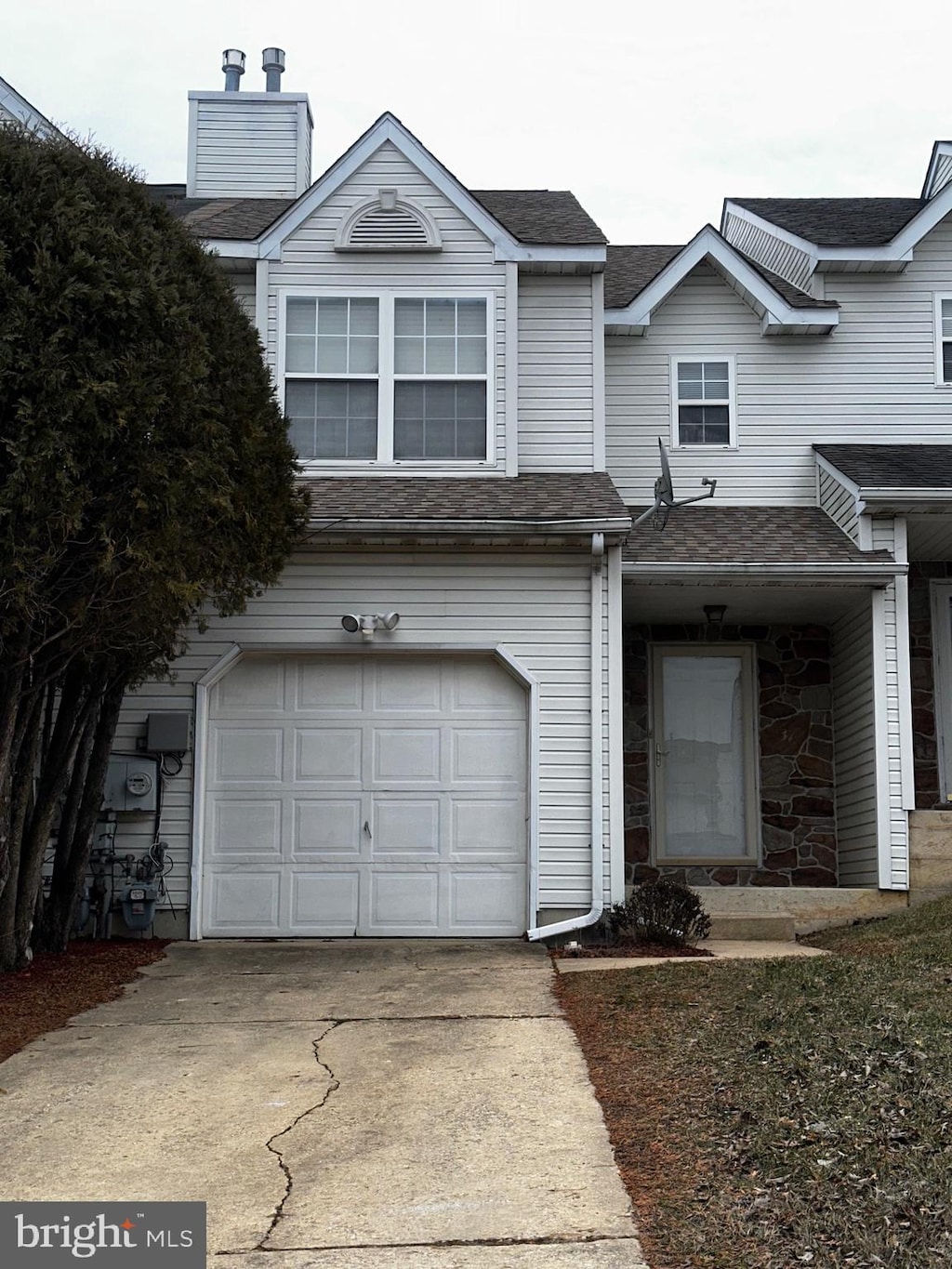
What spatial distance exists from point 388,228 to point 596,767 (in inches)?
213

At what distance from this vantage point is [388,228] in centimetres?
1252

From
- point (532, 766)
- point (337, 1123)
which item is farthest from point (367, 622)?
point (337, 1123)

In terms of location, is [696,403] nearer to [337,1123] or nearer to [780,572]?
[780,572]

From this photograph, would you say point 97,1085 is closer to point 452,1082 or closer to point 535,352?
point 452,1082

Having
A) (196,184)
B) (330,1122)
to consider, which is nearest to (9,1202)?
(330,1122)

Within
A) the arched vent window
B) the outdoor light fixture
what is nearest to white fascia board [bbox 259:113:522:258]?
the arched vent window

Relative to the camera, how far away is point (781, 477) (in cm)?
1345

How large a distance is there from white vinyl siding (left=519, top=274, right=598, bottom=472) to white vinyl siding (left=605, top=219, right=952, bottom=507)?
1.19m

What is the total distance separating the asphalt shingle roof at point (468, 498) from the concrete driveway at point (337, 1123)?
3.95m

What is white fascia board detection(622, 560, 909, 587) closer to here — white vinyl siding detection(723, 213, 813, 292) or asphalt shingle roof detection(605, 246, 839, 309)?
asphalt shingle roof detection(605, 246, 839, 309)

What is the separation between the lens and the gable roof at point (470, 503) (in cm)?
1102

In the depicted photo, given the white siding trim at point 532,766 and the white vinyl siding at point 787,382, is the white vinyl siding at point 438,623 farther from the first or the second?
the white vinyl siding at point 787,382

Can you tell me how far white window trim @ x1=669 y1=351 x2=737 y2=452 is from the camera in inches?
534

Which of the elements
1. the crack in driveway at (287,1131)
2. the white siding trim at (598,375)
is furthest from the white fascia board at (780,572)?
the crack in driveway at (287,1131)
